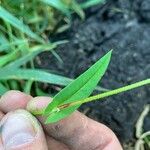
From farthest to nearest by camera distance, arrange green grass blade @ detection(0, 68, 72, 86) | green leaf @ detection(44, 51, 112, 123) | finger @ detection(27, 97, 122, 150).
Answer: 1. green grass blade @ detection(0, 68, 72, 86)
2. finger @ detection(27, 97, 122, 150)
3. green leaf @ detection(44, 51, 112, 123)

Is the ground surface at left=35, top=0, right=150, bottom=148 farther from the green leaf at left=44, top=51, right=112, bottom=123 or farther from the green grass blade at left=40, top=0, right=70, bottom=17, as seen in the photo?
the green leaf at left=44, top=51, right=112, bottom=123

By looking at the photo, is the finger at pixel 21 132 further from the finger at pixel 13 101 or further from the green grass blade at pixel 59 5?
the green grass blade at pixel 59 5

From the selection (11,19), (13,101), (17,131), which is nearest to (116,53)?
(11,19)

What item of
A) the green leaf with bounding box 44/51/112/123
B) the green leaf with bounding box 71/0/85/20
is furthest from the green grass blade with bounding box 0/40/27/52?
the green leaf with bounding box 44/51/112/123

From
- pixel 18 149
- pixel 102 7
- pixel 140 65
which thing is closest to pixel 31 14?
pixel 102 7

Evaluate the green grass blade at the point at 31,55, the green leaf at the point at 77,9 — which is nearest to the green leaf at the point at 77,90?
the green grass blade at the point at 31,55

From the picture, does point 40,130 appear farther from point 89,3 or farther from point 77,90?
point 89,3
